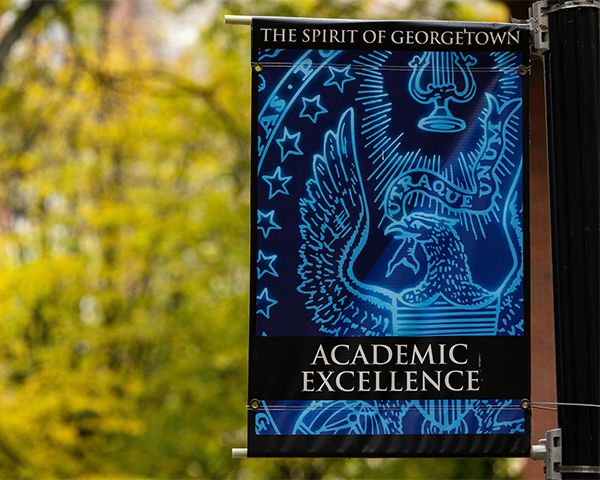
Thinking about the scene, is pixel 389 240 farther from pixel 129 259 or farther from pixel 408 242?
pixel 129 259

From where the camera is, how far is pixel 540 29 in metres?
3.34

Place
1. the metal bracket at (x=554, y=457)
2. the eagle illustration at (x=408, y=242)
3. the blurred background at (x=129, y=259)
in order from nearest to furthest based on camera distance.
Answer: the metal bracket at (x=554, y=457)
the eagle illustration at (x=408, y=242)
the blurred background at (x=129, y=259)

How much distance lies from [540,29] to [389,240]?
1097mm

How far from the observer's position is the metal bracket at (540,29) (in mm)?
3322

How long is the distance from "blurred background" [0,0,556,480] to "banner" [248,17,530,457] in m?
8.46

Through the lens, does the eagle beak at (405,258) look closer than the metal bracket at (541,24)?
No

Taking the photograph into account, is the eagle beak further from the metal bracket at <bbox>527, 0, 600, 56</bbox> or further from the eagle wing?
the metal bracket at <bbox>527, 0, 600, 56</bbox>

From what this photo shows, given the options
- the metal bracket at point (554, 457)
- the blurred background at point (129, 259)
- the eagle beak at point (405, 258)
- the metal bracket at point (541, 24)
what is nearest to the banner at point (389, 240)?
the eagle beak at point (405, 258)

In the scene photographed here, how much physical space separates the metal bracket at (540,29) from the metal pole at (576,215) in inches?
1.1

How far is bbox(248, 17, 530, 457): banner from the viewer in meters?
3.35

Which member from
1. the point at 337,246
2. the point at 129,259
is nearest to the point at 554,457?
the point at 337,246

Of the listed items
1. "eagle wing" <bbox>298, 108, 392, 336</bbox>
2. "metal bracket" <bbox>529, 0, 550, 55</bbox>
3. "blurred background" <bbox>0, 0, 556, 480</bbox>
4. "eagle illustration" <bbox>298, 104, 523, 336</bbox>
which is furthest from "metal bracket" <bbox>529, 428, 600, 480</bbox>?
"blurred background" <bbox>0, 0, 556, 480</bbox>

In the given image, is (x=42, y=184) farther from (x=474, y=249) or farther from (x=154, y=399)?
(x=474, y=249)

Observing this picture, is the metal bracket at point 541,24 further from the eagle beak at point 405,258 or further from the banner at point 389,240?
the eagle beak at point 405,258
